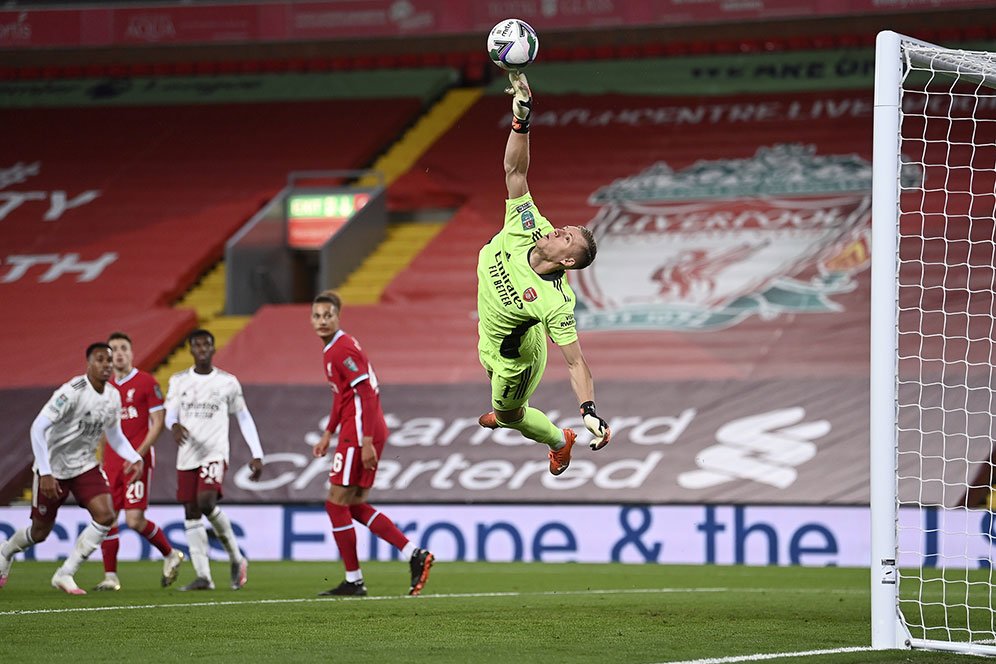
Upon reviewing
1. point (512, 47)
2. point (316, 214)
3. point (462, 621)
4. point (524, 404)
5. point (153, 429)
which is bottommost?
point (462, 621)

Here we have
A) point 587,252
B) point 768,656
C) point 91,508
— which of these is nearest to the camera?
point 768,656

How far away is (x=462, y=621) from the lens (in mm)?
8445

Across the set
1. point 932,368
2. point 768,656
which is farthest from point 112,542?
point 932,368

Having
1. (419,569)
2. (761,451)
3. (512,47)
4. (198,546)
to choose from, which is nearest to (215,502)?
(198,546)

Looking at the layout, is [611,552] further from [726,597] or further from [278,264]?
[278,264]

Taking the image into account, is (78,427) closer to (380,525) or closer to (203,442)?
(203,442)

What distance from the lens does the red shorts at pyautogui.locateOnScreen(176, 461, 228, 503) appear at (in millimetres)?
11805

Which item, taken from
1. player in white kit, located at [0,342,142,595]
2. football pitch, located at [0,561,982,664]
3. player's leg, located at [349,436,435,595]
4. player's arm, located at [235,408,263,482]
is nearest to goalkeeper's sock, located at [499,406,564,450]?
football pitch, located at [0,561,982,664]

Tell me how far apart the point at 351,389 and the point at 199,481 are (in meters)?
1.87

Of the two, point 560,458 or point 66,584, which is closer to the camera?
point 560,458

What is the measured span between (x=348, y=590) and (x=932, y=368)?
9.11 m

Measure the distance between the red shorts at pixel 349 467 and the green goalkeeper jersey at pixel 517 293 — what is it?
2369 mm

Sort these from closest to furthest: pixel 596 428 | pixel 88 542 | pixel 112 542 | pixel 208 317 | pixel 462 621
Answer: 1. pixel 596 428
2. pixel 462 621
3. pixel 88 542
4. pixel 112 542
5. pixel 208 317

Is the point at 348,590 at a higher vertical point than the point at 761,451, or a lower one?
lower
